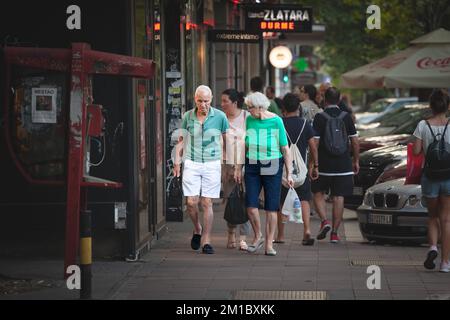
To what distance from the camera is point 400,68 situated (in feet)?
75.5

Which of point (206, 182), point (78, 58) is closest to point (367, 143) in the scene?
point (206, 182)

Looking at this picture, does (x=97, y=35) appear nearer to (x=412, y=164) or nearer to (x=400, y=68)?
(x=412, y=164)

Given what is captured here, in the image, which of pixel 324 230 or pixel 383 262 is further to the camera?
pixel 324 230

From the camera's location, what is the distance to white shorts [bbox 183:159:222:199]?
521 inches

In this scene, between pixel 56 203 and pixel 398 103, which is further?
pixel 398 103

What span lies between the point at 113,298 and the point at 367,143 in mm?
11952

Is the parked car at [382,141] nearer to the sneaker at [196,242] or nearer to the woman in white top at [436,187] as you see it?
the sneaker at [196,242]

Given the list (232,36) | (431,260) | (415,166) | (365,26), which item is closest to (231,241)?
(415,166)

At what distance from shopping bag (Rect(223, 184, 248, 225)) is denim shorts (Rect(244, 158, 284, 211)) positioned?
24cm

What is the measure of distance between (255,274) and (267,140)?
2.08 m

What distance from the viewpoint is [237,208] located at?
44.8ft

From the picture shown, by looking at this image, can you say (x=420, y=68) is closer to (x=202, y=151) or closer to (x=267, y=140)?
(x=267, y=140)

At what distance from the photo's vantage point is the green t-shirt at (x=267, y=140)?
1327cm

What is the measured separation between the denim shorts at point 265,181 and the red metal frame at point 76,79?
2538 millimetres
